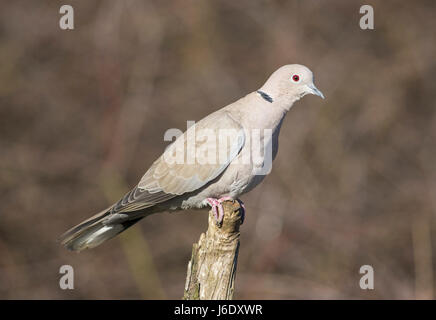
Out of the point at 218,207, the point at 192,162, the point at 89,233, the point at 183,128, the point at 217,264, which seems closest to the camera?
the point at 217,264

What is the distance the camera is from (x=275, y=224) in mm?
7473

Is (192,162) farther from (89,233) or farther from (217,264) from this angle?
(89,233)

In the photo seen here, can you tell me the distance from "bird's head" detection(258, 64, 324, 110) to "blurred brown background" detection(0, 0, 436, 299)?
3.52m

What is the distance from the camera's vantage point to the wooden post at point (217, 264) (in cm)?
368

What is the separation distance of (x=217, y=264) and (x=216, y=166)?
0.66m

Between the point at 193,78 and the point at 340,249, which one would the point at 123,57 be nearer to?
the point at 193,78

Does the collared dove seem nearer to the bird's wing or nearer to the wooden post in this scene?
the bird's wing

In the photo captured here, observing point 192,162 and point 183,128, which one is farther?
point 183,128

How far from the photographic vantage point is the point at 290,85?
13.7 feet

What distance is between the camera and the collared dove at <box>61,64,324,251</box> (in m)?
3.95

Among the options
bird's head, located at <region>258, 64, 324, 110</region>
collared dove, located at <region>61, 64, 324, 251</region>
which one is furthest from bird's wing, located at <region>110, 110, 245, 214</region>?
bird's head, located at <region>258, 64, 324, 110</region>

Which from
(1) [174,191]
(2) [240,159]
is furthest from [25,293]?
(2) [240,159]

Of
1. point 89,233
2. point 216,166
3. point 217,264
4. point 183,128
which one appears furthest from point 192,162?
point 183,128

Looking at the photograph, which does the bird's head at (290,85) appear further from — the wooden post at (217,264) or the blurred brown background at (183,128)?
the blurred brown background at (183,128)
